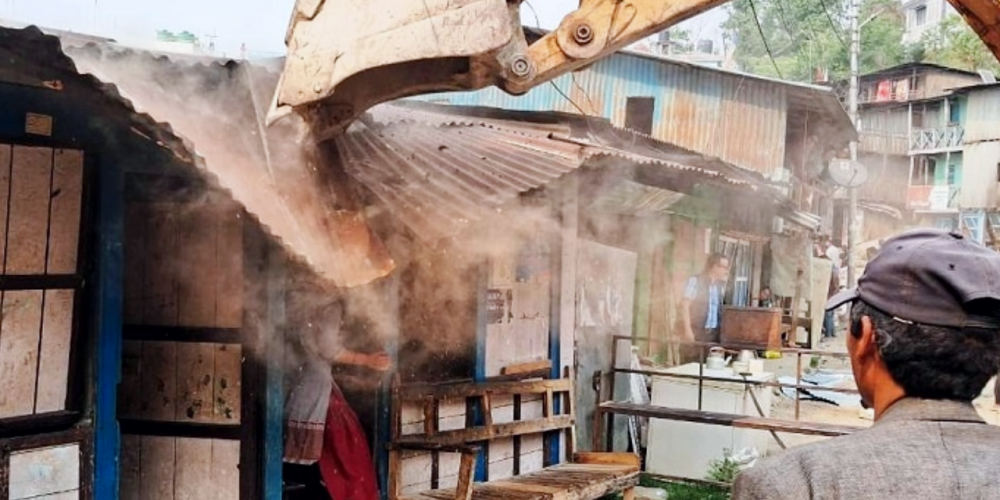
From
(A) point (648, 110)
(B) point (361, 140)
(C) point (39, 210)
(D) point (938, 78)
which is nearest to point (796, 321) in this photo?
(A) point (648, 110)

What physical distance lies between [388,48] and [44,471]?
298 cm

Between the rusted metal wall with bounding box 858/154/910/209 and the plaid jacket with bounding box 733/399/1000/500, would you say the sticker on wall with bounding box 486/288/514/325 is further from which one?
the rusted metal wall with bounding box 858/154/910/209

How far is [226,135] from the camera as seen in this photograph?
4.43m

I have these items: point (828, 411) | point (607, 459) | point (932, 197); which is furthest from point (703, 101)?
point (932, 197)

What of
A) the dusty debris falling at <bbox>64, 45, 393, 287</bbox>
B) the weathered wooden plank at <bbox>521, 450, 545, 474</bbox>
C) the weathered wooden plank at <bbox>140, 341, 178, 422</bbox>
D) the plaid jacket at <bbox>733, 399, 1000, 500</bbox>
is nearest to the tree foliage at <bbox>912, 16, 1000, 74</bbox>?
the weathered wooden plank at <bbox>521, 450, 545, 474</bbox>

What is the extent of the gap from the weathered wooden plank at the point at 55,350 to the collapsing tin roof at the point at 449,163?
171 cm

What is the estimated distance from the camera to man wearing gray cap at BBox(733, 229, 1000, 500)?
1.69 meters

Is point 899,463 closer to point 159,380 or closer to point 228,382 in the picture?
point 228,382

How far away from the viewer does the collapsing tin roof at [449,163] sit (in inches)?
207

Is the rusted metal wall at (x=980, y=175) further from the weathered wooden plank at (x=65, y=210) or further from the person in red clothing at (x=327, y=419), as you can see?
the weathered wooden plank at (x=65, y=210)

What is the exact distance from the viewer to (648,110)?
65.4ft

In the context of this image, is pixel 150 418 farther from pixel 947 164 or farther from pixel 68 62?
pixel 947 164

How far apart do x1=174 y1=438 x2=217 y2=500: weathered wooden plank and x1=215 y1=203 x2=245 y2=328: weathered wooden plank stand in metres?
0.79

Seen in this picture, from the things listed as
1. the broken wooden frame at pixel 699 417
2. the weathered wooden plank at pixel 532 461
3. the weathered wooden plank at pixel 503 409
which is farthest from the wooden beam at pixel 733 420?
the weathered wooden plank at pixel 503 409
